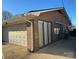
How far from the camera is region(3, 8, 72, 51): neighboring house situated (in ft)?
16.6

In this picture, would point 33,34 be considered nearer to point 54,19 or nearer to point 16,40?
point 16,40

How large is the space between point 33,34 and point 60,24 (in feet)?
12.5

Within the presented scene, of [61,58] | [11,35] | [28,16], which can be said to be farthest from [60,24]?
[61,58]

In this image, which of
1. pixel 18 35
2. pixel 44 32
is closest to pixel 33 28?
pixel 18 35

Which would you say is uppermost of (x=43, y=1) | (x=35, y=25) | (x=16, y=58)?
(x=43, y=1)

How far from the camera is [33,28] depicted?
5.15 meters

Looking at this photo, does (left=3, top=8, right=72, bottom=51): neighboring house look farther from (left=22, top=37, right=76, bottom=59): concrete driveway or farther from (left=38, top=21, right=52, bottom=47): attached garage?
(left=22, top=37, right=76, bottom=59): concrete driveway

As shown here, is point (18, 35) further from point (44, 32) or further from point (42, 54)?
point (42, 54)

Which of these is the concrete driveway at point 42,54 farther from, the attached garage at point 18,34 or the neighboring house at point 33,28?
the attached garage at point 18,34

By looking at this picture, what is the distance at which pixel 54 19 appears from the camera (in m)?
7.89

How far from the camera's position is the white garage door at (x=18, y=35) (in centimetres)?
549

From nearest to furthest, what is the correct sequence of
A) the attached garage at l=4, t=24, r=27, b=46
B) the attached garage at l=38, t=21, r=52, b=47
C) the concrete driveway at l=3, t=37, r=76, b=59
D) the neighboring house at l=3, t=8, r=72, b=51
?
the concrete driveway at l=3, t=37, r=76, b=59 → the neighboring house at l=3, t=8, r=72, b=51 → the attached garage at l=4, t=24, r=27, b=46 → the attached garage at l=38, t=21, r=52, b=47

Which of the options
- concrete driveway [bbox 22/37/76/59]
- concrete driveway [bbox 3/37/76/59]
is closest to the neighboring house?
concrete driveway [bbox 3/37/76/59]

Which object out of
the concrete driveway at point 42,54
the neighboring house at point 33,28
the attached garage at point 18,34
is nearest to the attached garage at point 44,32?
the neighboring house at point 33,28
